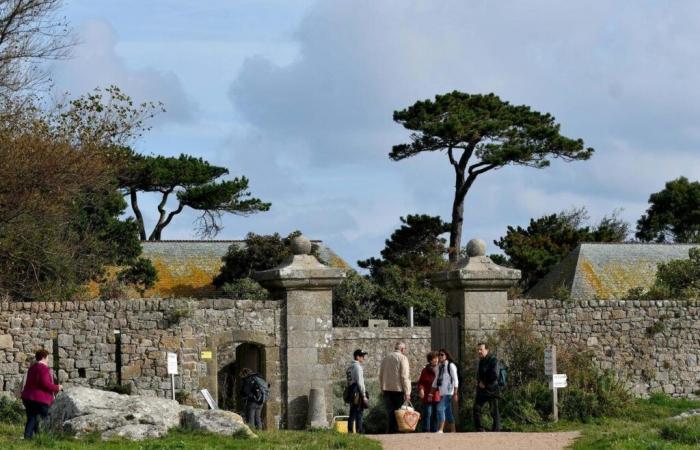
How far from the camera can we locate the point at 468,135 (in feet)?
178

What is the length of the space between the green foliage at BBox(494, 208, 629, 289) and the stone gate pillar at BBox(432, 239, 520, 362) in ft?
112

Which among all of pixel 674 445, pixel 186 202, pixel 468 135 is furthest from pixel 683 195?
pixel 674 445

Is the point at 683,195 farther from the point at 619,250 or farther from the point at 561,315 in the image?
the point at 561,315

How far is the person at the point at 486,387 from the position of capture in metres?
19.1

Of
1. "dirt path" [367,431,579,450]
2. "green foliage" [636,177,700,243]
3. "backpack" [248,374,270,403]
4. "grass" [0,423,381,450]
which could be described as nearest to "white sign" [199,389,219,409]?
"backpack" [248,374,270,403]

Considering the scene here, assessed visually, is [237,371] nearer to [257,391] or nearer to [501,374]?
[257,391]

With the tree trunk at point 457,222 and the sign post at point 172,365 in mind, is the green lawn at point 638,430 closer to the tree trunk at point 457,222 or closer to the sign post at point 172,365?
the sign post at point 172,365

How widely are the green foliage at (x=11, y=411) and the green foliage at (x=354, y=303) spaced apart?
2470 cm

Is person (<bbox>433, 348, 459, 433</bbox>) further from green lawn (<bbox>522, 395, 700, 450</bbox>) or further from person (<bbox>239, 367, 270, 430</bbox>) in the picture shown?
person (<bbox>239, 367, 270, 430</bbox>)

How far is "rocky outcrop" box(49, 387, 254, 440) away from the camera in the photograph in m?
16.3

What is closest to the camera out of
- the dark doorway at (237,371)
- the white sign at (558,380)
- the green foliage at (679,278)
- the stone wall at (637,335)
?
the white sign at (558,380)

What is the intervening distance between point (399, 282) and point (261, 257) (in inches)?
214

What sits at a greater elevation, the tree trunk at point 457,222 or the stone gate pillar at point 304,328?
the tree trunk at point 457,222

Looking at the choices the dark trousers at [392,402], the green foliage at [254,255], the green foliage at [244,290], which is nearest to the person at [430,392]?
the dark trousers at [392,402]
